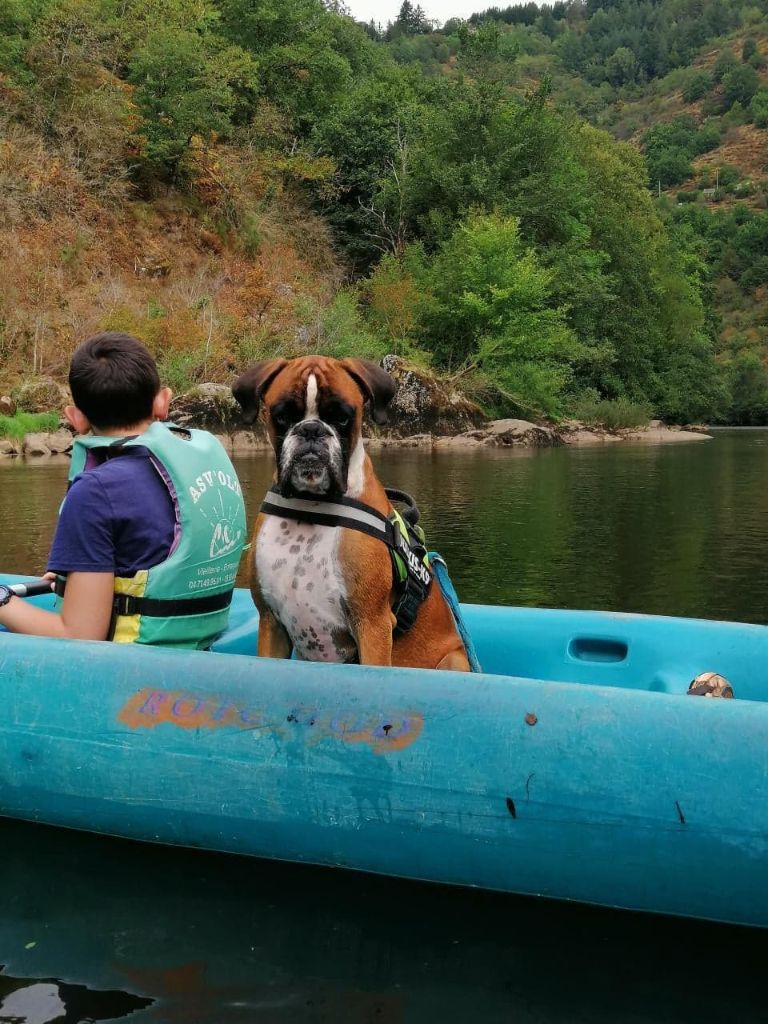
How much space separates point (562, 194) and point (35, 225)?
59.0ft

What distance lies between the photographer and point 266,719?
2.58 m

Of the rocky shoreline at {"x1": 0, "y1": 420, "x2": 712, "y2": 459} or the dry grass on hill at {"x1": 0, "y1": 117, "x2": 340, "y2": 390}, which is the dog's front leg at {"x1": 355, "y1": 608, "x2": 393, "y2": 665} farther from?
the dry grass on hill at {"x1": 0, "y1": 117, "x2": 340, "y2": 390}

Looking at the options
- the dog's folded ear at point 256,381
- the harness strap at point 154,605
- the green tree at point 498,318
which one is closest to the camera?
the harness strap at point 154,605

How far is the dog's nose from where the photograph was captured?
9.27 feet

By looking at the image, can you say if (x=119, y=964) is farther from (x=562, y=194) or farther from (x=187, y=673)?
(x=562, y=194)

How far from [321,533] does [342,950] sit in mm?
1101

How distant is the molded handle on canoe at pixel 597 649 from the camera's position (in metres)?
3.65

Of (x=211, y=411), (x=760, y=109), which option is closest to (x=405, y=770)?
(x=211, y=411)

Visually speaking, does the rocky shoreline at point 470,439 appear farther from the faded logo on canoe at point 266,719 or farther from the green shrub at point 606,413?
the faded logo on canoe at point 266,719

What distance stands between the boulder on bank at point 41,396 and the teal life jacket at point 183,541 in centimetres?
1983

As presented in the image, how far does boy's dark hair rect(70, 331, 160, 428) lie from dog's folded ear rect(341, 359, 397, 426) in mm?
579

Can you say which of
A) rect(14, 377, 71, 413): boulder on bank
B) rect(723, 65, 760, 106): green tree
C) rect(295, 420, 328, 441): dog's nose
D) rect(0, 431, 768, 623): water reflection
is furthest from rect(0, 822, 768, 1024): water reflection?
rect(723, 65, 760, 106): green tree

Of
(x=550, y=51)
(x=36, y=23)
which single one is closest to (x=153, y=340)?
(x=36, y=23)

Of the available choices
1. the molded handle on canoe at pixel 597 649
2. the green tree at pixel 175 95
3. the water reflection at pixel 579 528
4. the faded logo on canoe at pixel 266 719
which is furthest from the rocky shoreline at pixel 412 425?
the faded logo on canoe at pixel 266 719
